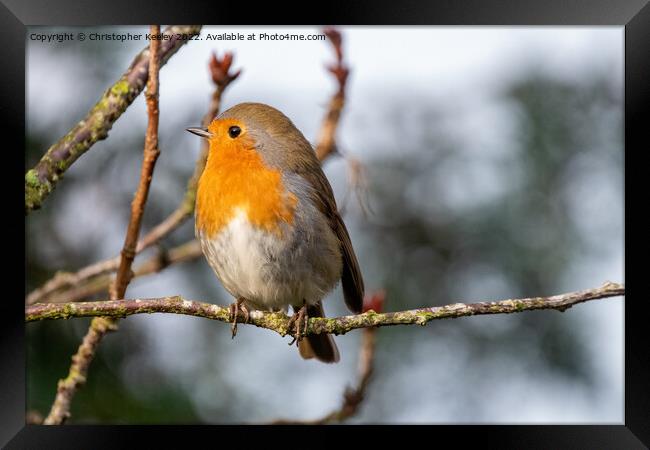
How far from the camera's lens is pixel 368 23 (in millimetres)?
3320

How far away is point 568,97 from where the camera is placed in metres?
4.80

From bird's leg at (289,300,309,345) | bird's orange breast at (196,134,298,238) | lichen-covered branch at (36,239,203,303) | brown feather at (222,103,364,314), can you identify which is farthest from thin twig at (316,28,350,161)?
bird's leg at (289,300,309,345)

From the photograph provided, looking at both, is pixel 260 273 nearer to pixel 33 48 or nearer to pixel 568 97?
pixel 33 48

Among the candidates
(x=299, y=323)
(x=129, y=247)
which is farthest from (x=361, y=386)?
(x=129, y=247)

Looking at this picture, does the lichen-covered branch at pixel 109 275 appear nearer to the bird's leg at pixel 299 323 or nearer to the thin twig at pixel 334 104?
the bird's leg at pixel 299 323

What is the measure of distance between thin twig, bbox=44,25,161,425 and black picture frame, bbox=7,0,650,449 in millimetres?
282

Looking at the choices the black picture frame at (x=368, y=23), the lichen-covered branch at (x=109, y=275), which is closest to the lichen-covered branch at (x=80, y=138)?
the black picture frame at (x=368, y=23)

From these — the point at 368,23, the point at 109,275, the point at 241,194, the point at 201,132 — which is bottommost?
the point at 109,275

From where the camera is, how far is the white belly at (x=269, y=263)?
3.46 meters

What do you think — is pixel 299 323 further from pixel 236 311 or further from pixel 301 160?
pixel 301 160

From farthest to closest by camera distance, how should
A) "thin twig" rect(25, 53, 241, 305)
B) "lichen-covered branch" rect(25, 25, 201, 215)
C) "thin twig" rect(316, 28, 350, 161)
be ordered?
"thin twig" rect(316, 28, 350, 161)
"thin twig" rect(25, 53, 241, 305)
"lichen-covered branch" rect(25, 25, 201, 215)

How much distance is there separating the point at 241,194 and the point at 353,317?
86 centimetres

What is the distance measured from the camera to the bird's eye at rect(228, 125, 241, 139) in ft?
12.5

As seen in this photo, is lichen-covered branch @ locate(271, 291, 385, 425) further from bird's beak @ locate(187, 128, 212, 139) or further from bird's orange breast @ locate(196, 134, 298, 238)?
bird's beak @ locate(187, 128, 212, 139)
